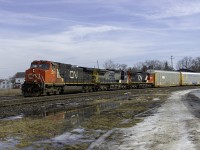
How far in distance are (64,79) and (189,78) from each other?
54.3 m

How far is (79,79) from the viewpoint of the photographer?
139 feet

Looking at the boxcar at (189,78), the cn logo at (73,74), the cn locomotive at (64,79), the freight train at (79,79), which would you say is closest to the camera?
the cn locomotive at (64,79)

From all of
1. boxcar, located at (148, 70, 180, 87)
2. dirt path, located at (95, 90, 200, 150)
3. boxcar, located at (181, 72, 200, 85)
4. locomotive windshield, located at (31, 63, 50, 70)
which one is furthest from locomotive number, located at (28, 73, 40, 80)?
boxcar, located at (181, 72, 200, 85)

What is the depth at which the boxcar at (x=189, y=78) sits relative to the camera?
8162 centimetres

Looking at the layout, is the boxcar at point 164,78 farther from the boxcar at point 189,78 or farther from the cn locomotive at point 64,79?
the cn locomotive at point 64,79

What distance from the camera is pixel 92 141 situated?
8.80 metres

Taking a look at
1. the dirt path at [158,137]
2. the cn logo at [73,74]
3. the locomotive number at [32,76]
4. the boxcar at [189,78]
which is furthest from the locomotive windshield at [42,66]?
the boxcar at [189,78]

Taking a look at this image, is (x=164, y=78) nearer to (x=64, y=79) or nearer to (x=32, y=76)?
(x=64, y=79)

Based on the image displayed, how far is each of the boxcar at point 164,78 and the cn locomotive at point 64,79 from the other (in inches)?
482

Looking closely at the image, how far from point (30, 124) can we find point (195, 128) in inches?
230

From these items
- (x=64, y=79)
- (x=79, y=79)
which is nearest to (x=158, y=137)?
(x=64, y=79)

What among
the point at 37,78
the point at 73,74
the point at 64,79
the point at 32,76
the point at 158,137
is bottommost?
the point at 158,137

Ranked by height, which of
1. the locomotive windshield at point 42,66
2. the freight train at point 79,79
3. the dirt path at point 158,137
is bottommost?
the dirt path at point 158,137

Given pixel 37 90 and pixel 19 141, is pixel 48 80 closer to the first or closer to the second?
pixel 37 90
